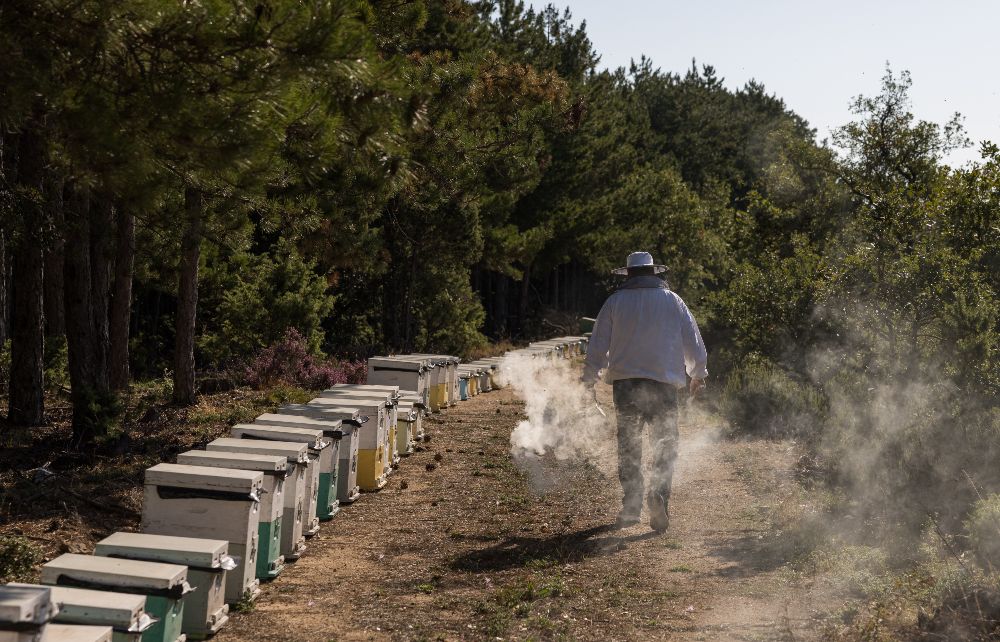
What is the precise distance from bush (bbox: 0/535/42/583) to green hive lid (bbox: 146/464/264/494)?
3.44 feet

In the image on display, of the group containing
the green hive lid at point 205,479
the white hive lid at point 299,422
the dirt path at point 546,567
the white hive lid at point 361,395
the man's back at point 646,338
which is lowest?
the dirt path at point 546,567

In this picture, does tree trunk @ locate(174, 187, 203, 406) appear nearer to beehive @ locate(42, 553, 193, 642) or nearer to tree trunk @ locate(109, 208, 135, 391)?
tree trunk @ locate(109, 208, 135, 391)

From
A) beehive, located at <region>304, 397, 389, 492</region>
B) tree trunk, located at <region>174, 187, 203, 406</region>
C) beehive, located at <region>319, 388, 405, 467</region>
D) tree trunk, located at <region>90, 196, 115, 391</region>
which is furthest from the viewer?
tree trunk, located at <region>174, 187, 203, 406</region>

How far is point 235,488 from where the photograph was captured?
6441 millimetres

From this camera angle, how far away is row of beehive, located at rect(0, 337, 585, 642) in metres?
4.60

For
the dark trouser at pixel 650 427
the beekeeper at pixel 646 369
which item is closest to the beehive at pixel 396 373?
the beekeeper at pixel 646 369

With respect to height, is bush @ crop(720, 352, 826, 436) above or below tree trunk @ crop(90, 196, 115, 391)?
below

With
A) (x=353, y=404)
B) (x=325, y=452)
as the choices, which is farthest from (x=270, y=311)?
(x=325, y=452)

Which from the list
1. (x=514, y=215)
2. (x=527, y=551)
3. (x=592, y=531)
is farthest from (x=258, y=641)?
(x=514, y=215)

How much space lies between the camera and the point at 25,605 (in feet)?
12.6

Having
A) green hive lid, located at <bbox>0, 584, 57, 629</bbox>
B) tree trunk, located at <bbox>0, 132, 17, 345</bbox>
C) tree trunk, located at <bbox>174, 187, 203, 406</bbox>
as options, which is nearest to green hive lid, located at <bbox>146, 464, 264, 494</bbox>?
green hive lid, located at <bbox>0, 584, 57, 629</bbox>

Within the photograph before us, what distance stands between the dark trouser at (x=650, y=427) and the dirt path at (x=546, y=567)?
1.54 feet

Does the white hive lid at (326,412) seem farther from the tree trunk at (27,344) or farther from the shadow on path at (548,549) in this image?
the tree trunk at (27,344)

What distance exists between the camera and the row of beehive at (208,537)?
4.60 m
